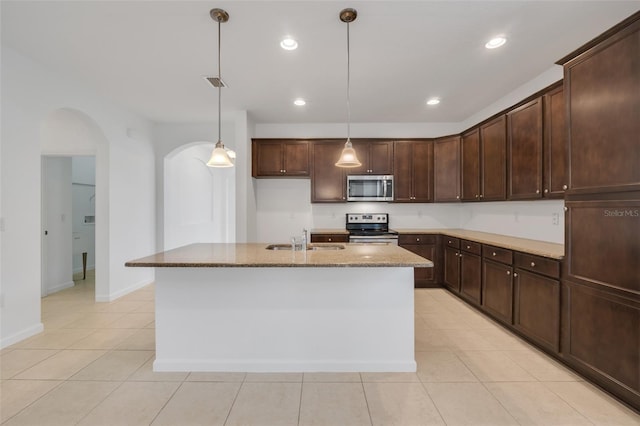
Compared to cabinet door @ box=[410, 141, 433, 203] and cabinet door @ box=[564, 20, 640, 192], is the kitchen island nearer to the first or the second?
cabinet door @ box=[564, 20, 640, 192]

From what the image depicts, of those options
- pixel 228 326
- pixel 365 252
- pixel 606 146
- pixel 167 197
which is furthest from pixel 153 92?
pixel 606 146

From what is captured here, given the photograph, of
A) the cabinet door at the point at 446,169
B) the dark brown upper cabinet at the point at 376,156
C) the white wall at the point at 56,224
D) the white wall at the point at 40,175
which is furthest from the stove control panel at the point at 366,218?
the white wall at the point at 56,224

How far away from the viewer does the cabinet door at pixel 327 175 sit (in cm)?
489

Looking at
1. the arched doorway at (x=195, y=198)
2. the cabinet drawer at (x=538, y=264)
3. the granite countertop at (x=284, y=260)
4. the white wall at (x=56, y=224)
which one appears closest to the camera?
the granite countertop at (x=284, y=260)

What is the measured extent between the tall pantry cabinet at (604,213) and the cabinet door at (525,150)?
72cm

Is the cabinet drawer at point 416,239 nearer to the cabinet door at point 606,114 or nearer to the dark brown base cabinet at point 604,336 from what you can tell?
the dark brown base cabinet at point 604,336

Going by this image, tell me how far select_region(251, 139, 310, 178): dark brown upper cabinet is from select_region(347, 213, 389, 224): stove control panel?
1.05 meters

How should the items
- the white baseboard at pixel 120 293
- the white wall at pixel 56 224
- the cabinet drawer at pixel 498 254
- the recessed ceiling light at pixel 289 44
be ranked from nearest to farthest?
the recessed ceiling light at pixel 289 44
the cabinet drawer at pixel 498 254
the white baseboard at pixel 120 293
the white wall at pixel 56 224

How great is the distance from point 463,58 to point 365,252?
2151 mm

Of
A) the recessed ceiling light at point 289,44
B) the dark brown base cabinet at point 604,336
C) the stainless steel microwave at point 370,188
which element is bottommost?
the dark brown base cabinet at point 604,336

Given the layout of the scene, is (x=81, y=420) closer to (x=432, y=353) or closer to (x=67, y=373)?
(x=67, y=373)

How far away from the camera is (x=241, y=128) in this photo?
14.7 ft

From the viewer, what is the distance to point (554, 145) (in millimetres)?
2844

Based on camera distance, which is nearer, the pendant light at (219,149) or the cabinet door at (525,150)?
the pendant light at (219,149)
